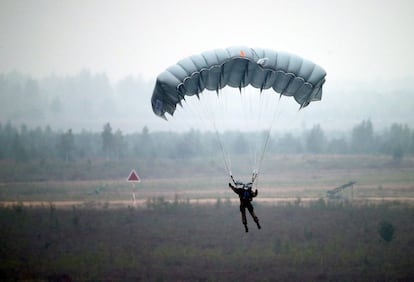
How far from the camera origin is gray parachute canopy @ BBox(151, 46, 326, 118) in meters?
24.0

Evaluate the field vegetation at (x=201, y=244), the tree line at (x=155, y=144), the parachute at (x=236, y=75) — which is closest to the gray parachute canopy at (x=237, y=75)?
the parachute at (x=236, y=75)

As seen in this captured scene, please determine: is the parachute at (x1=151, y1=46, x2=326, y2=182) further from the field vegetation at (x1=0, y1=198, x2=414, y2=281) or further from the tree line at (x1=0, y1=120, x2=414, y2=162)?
the tree line at (x1=0, y1=120, x2=414, y2=162)

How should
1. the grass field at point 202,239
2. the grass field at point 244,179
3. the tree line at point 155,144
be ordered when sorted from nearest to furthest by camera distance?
1. the grass field at point 202,239
2. the grass field at point 244,179
3. the tree line at point 155,144

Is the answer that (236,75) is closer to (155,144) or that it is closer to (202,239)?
(202,239)

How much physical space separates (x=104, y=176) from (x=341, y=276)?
48.5 meters

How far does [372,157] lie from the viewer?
302ft

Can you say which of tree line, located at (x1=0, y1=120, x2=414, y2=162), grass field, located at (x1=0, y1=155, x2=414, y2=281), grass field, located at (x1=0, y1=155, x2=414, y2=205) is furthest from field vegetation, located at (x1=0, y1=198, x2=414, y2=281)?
tree line, located at (x1=0, y1=120, x2=414, y2=162)

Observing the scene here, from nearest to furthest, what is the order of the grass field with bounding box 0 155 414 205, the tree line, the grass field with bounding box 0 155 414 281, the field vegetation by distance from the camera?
the field vegetation, the grass field with bounding box 0 155 414 281, the grass field with bounding box 0 155 414 205, the tree line

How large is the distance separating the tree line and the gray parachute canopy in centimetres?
5904

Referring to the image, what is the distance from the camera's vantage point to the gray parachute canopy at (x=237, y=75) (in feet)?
78.7

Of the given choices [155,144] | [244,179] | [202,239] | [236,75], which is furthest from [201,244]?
[155,144]

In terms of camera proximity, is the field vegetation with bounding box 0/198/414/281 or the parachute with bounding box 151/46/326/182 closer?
the parachute with bounding box 151/46/326/182

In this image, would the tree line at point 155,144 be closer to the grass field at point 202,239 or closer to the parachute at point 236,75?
the grass field at point 202,239

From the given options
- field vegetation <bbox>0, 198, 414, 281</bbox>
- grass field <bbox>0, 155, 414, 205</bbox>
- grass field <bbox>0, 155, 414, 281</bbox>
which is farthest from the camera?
grass field <bbox>0, 155, 414, 205</bbox>
